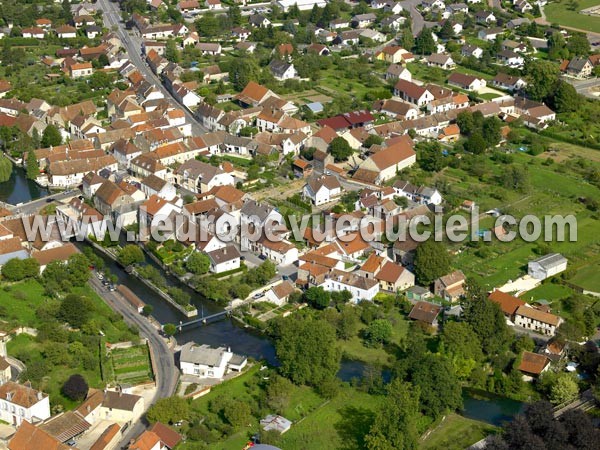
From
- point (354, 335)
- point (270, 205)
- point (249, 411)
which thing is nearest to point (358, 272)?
point (354, 335)

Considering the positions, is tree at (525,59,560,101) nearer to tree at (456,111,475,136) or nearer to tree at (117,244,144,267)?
tree at (456,111,475,136)

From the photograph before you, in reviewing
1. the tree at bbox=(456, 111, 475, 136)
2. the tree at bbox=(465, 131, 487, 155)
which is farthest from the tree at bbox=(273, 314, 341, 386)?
the tree at bbox=(456, 111, 475, 136)

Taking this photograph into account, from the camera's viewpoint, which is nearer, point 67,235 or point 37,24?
point 67,235

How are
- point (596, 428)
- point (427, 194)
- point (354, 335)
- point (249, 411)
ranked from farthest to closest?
point (427, 194)
point (354, 335)
point (249, 411)
point (596, 428)

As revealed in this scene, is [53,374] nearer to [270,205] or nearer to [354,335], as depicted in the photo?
[354,335]

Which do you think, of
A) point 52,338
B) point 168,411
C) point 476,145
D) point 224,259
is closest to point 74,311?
point 52,338

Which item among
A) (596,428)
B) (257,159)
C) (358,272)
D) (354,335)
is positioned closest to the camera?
(596,428)

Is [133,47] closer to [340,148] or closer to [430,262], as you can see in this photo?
[340,148]
